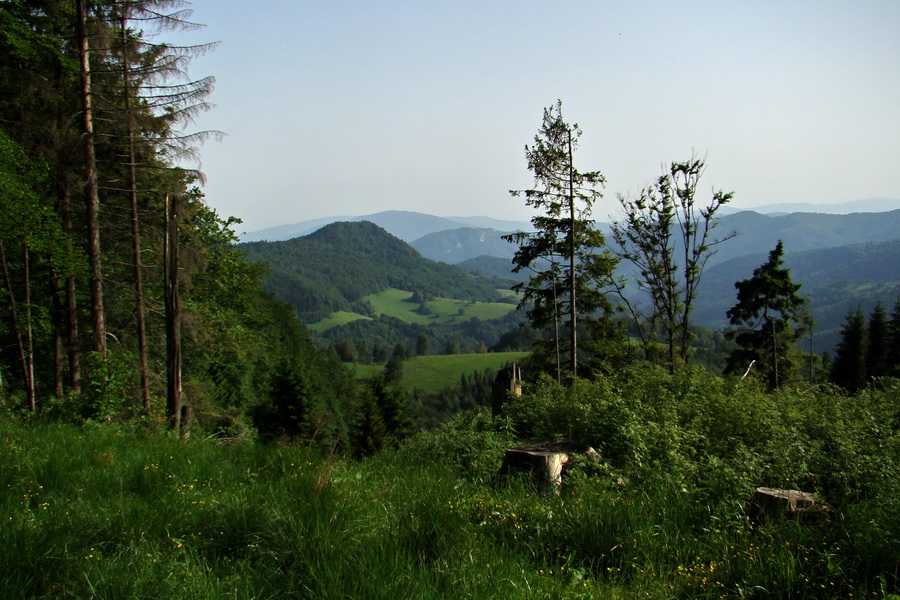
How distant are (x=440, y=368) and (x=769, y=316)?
11745cm

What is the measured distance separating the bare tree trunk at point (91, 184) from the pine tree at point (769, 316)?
94.3 ft

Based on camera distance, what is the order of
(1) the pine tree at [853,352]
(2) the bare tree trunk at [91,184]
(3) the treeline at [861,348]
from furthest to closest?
(1) the pine tree at [853,352], (3) the treeline at [861,348], (2) the bare tree trunk at [91,184]

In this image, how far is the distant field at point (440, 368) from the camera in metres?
128

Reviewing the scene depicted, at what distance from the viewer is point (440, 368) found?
143m

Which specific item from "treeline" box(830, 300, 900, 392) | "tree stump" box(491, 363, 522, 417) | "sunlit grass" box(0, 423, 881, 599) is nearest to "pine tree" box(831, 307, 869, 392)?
"treeline" box(830, 300, 900, 392)

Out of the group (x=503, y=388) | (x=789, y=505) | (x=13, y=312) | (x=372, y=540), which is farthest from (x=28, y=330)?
(x=789, y=505)

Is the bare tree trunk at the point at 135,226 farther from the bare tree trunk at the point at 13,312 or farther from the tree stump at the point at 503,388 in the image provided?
the tree stump at the point at 503,388

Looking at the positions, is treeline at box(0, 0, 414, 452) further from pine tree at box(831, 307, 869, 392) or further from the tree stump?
pine tree at box(831, 307, 869, 392)

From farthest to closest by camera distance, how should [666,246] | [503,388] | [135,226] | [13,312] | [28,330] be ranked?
[666,246] → [28,330] → [13,312] → [135,226] → [503,388]

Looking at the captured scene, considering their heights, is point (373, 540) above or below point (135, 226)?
below

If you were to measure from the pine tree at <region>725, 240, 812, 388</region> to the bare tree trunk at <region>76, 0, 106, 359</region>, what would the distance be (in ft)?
94.3

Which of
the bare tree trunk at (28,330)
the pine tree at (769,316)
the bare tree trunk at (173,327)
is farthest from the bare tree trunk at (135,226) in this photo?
the pine tree at (769,316)

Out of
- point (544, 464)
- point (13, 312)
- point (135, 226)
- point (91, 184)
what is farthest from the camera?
point (13, 312)

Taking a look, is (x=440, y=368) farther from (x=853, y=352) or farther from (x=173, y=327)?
(x=173, y=327)
